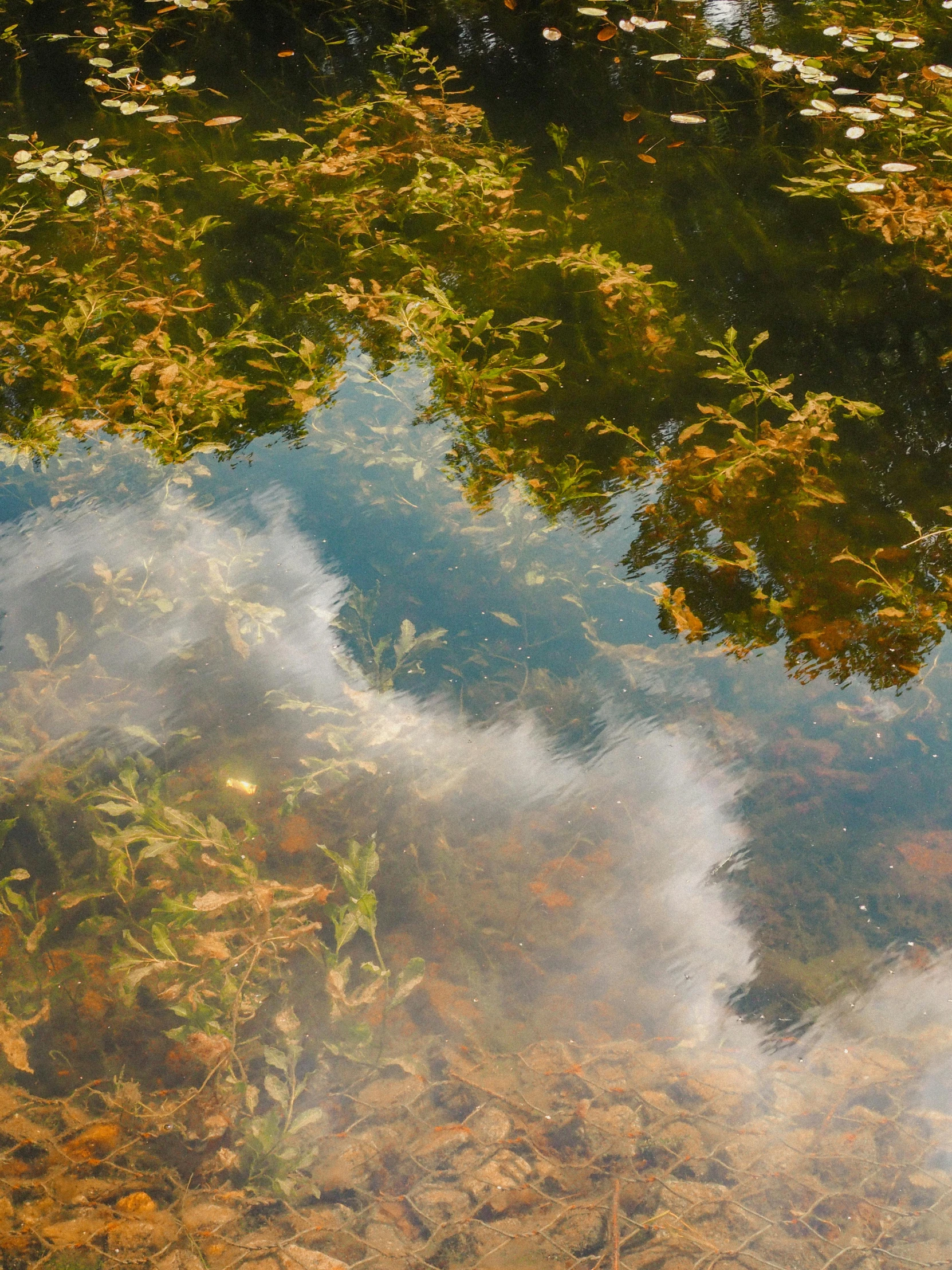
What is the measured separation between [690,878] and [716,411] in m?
1.25

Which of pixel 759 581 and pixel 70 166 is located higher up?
pixel 70 166

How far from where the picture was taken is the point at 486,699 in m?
1.78

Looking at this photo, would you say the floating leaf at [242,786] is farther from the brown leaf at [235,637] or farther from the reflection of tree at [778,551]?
the reflection of tree at [778,551]

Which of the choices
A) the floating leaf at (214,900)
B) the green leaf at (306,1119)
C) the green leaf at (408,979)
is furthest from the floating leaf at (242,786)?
the green leaf at (306,1119)

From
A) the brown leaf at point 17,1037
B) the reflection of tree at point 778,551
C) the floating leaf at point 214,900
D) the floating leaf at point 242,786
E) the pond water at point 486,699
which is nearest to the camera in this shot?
the pond water at point 486,699

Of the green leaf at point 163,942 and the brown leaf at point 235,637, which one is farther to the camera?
the brown leaf at point 235,637

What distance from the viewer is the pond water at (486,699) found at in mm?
1272

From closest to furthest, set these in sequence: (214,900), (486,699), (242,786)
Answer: (214,900) < (242,786) < (486,699)

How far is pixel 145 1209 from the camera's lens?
4.08ft

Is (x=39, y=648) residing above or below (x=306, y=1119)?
above

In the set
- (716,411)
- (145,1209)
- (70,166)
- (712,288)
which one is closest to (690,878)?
(145,1209)

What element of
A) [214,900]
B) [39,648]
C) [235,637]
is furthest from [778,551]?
[39,648]

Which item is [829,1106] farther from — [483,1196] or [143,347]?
[143,347]

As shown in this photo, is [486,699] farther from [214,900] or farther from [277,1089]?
[277,1089]
